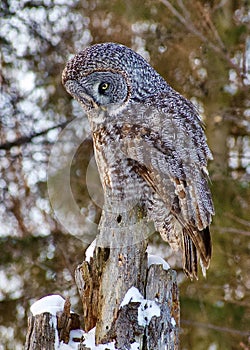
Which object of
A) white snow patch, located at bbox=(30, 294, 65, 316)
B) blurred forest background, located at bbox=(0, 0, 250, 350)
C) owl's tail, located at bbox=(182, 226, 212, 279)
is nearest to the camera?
white snow patch, located at bbox=(30, 294, 65, 316)

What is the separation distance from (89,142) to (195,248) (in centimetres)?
279

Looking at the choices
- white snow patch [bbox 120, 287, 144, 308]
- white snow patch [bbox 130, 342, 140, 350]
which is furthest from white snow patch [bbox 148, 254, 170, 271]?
white snow patch [bbox 130, 342, 140, 350]

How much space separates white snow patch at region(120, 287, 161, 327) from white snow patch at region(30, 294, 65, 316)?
0.28 m

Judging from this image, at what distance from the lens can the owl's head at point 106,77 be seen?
296cm

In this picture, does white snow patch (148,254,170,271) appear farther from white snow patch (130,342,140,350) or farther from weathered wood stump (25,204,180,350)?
white snow patch (130,342,140,350)

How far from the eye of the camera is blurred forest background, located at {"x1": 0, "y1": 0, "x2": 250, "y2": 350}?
5.56 meters

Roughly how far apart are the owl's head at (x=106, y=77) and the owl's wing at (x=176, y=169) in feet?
0.41

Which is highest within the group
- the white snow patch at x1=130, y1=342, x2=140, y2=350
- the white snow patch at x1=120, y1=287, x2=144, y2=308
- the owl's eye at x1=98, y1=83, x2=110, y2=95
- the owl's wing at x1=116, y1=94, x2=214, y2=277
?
the owl's eye at x1=98, y1=83, x2=110, y2=95

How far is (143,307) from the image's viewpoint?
7.95 ft

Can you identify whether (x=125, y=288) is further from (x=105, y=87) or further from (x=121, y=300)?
(x=105, y=87)

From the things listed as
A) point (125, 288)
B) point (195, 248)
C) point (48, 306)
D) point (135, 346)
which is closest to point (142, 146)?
point (195, 248)

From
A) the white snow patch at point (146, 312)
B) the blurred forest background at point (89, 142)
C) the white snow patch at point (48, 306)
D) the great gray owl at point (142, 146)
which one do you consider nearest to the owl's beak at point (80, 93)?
the great gray owl at point (142, 146)

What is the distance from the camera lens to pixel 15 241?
5.75 metres

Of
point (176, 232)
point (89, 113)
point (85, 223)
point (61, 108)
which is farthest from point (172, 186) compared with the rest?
point (61, 108)
